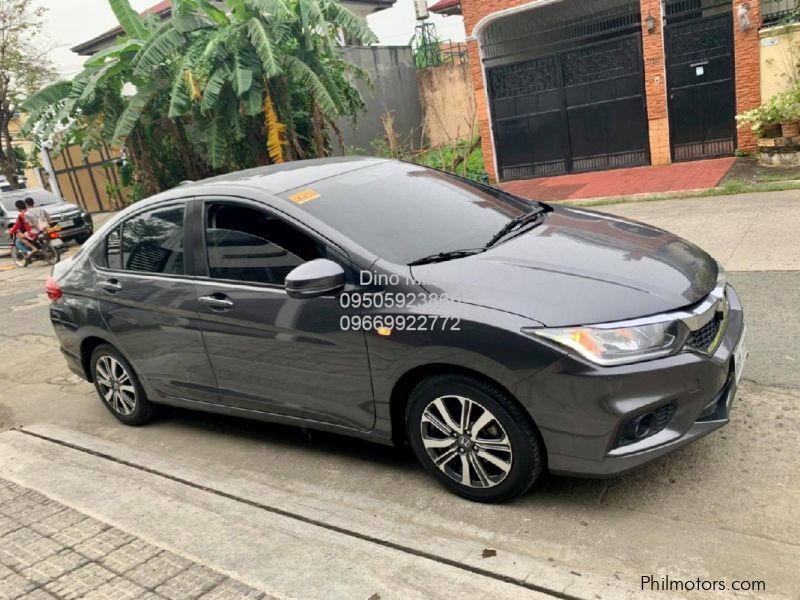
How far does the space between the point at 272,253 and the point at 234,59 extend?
9.43 m

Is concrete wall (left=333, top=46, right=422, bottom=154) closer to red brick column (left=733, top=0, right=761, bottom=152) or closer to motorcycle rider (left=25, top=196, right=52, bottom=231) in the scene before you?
motorcycle rider (left=25, top=196, right=52, bottom=231)

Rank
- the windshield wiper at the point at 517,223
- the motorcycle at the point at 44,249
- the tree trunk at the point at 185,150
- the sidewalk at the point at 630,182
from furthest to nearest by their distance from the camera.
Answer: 1. the motorcycle at the point at 44,249
2. the tree trunk at the point at 185,150
3. the sidewalk at the point at 630,182
4. the windshield wiper at the point at 517,223

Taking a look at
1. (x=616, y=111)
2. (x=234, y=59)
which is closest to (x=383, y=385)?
(x=234, y=59)

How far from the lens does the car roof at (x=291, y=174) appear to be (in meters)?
4.05

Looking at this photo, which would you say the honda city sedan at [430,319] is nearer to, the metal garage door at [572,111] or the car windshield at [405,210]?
the car windshield at [405,210]

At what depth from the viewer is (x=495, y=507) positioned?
3.34 m

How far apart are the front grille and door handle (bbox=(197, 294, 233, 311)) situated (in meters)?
2.47

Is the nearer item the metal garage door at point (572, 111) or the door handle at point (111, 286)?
the door handle at point (111, 286)

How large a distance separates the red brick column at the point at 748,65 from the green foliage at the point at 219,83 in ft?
21.4

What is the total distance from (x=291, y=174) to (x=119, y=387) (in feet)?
7.15

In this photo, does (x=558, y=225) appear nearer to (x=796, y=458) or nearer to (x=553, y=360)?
(x=553, y=360)

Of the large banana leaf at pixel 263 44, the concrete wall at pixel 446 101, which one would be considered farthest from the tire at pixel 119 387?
the concrete wall at pixel 446 101

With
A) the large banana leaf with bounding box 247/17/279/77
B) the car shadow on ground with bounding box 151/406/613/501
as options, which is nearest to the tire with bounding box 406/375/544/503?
the car shadow on ground with bounding box 151/406/613/501

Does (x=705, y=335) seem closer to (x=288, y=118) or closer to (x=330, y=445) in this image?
(x=330, y=445)
